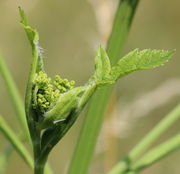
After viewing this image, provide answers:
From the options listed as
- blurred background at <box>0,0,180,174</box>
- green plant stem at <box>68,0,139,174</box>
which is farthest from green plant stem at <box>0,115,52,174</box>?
blurred background at <box>0,0,180,174</box>

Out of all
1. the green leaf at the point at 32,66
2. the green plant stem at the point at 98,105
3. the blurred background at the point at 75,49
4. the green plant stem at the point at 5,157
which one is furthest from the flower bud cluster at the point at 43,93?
the blurred background at the point at 75,49

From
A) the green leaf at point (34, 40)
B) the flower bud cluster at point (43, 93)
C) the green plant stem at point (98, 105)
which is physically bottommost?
the green plant stem at point (98, 105)

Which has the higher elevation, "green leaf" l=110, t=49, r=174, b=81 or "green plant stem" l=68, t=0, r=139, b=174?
"green leaf" l=110, t=49, r=174, b=81

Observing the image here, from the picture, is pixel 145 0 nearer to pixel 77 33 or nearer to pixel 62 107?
pixel 77 33

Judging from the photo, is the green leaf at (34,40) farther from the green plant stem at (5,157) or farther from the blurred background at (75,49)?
the blurred background at (75,49)

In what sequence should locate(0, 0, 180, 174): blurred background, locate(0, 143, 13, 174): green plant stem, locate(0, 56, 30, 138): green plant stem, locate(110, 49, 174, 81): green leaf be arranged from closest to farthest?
locate(110, 49, 174, 81): green leaf → locate(0, 56, 30, 138): green plant stem → locate(0, 143, 13, 174): green plant stem → locate(0, 0, 180, 174): blurred background

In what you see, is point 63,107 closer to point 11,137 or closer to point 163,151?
point 11,137

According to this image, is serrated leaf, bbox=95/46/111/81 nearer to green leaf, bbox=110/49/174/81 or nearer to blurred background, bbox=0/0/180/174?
green leaf, bbox=110/49/174/81

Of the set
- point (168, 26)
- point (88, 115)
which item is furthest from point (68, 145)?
point (88, 115)
